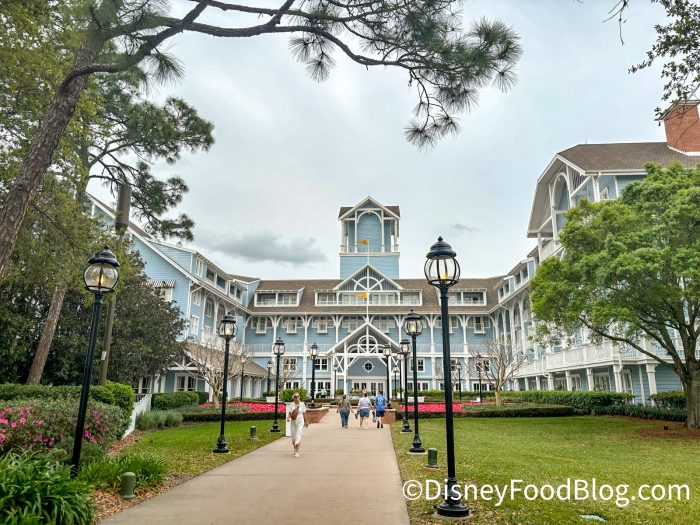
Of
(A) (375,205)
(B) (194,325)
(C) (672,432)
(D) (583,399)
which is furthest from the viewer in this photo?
(A) (375,205)

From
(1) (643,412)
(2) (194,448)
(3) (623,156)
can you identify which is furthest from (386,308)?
(2) (194,448)

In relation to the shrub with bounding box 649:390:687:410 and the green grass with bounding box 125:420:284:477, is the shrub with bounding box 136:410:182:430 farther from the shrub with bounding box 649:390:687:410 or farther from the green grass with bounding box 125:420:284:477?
the shrub with bounding box 649:390:687:410

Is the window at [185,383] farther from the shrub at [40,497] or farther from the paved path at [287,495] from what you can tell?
the shrub at [40,497]

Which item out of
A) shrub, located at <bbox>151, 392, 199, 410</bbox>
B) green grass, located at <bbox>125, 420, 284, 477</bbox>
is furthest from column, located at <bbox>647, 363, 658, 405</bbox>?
shrub, located at <bbox>151, 392, 199, 410</bbox>

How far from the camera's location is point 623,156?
25.4 meters

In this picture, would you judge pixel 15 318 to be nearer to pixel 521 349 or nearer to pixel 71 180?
pixel 71 180

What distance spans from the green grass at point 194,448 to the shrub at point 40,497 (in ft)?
11.2

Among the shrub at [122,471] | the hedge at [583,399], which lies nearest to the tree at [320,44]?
the shrub at [122,471]

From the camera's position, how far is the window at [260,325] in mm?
43094

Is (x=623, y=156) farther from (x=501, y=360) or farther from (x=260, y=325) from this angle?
(x=260, y=325)

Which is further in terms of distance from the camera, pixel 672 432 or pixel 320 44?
pixel 672 432

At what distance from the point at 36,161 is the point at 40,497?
5.64 m

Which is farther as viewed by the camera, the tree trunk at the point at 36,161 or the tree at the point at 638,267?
the tree at the point at 638,267

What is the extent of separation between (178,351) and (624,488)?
2214 centimetres
